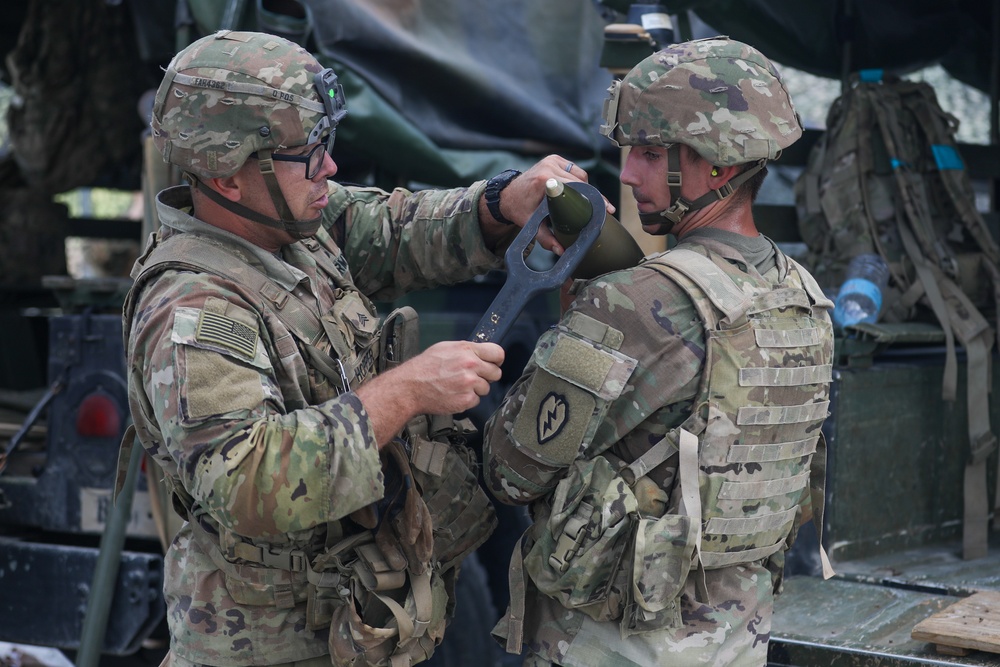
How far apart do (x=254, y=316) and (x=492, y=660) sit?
183 centimetres

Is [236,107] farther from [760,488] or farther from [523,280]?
[760,488]

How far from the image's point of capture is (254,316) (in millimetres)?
2121

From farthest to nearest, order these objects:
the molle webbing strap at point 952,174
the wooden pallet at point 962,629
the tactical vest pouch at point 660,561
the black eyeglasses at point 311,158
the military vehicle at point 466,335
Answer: the molle webbing strap at point 952,174, the military vehicle at point 466,335, the wooden pallet at point 962,629, the black eyeglasses at point 311,158, the tactical vest pouch at point 660,561

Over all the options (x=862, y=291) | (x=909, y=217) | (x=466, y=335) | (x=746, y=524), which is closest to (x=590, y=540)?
(x=746, y=524)

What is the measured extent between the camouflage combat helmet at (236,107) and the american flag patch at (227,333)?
28 cm

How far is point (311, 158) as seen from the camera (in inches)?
87.7

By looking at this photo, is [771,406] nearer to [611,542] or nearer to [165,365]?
[611,542]

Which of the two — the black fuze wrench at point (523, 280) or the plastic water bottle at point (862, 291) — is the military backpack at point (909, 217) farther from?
the black fuze wrench at point (523, 280)

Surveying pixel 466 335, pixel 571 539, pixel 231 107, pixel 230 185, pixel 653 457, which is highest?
pixel 231 107

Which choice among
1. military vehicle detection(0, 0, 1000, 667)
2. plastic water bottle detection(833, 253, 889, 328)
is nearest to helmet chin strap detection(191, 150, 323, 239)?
military vehicle detection(0, 0, 1000, 667)

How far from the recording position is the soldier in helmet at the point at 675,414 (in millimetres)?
2113

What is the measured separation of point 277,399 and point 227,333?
0.14m

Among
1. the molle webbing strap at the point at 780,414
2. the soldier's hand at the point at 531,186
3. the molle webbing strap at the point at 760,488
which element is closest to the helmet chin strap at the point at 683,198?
the soldier's hand at the point at 531,186

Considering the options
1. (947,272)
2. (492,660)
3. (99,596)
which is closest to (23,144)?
(99,596)
